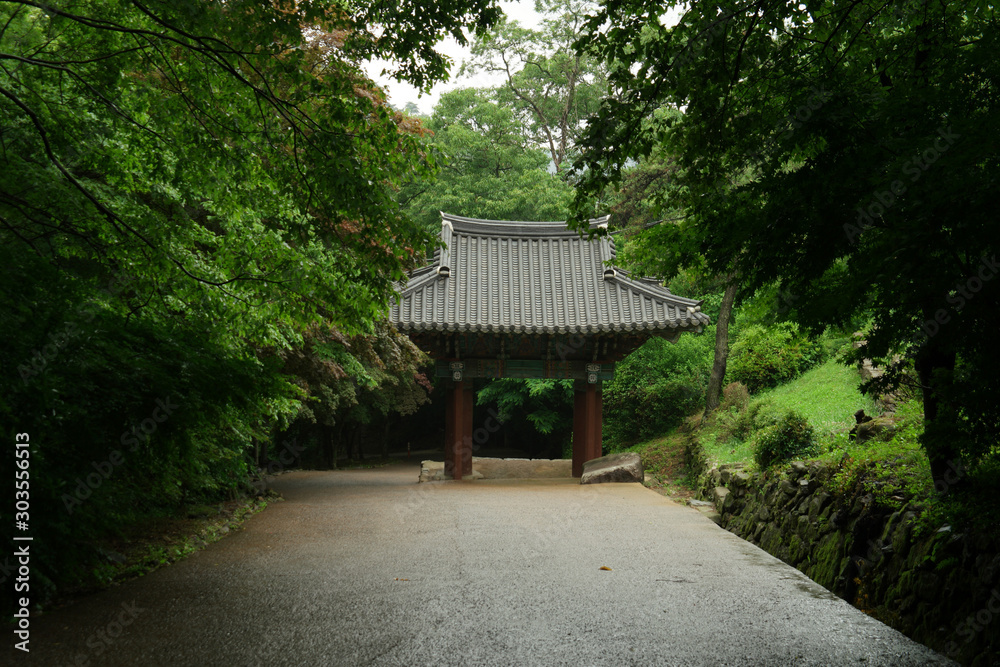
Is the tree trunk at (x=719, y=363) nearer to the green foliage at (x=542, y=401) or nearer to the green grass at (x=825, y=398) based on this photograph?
the green grass at (x=825, y=398)

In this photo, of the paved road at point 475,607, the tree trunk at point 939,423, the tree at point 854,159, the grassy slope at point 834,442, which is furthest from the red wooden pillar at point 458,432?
the tree trunk at point 939,423

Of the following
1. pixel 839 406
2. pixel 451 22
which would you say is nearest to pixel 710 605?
pixel 451 22

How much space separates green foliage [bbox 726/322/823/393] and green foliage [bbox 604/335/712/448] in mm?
1315

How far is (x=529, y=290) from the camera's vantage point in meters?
13.1

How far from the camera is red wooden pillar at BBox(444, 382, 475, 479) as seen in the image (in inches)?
492

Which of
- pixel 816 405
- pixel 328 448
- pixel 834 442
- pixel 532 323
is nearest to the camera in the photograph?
pixel 834 442

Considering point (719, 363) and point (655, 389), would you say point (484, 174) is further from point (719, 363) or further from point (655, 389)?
point (719, 363)

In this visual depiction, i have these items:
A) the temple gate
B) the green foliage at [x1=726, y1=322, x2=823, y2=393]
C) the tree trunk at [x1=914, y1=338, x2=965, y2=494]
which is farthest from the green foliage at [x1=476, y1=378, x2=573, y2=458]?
the tree trunk at [x1=914, y1=338, x2=965, y2=494]

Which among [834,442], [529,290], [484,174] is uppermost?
[484,174]

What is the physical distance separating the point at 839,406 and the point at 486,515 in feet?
18.2

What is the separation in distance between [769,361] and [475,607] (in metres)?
11.8

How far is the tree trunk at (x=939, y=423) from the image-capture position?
3.22 meters

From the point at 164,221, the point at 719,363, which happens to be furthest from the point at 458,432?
the point at 164,221

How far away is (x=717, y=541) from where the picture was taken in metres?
6.48
